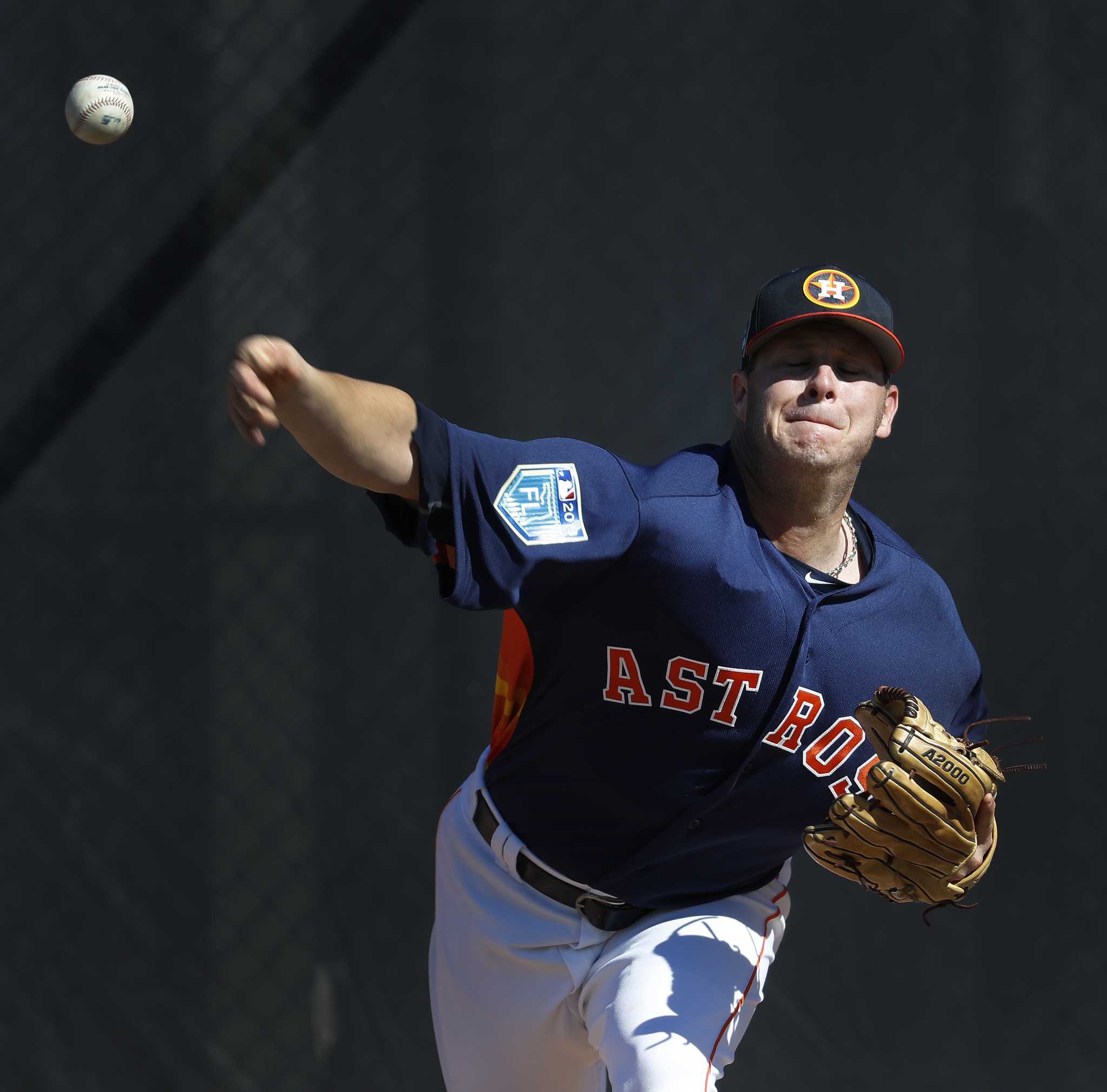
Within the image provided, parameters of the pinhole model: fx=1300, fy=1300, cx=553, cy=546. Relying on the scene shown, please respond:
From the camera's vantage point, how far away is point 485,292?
3.02 m

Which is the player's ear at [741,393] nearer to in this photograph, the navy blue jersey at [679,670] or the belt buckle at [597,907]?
the navy blue jersey at [679,670]

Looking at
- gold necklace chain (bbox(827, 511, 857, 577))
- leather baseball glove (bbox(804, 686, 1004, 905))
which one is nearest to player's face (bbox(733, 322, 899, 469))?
gold necklace chain (bbox(827, 511, 857, 577))

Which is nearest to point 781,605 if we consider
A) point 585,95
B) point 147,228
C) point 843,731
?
point 843,731

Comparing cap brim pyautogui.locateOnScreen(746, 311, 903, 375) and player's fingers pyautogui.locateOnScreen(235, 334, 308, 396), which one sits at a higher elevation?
cap brim pyautogui.locateOnScreen(746, 311, 903, 375)

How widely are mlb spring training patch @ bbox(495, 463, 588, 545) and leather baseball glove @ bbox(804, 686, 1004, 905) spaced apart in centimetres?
51

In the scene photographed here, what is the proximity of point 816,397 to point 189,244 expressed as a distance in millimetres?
1597

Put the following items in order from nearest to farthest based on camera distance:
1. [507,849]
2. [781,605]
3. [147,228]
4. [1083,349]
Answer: [781,605]
[507,849]
[147,228]
[1083,349]

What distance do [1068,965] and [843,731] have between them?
1534 mm

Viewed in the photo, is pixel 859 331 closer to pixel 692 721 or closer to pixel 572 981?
pixel 692 721

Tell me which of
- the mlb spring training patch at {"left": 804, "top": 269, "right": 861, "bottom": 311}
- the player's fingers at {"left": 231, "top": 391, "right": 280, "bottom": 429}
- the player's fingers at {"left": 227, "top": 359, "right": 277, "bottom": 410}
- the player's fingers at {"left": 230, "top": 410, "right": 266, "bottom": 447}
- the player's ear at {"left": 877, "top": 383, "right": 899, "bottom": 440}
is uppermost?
the mlb spring training patch at {"left": 804, "top": 269, "right": 861, "bottom": 311}

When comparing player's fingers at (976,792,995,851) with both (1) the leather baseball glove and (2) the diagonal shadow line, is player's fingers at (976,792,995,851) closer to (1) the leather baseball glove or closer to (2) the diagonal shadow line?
(1) the leather baseball glove

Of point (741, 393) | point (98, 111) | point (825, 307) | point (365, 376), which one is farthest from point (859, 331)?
point (98, 111)

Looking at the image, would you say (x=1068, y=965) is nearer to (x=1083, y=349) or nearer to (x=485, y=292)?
(x=1083, y=349)

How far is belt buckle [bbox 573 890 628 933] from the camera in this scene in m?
2.06
